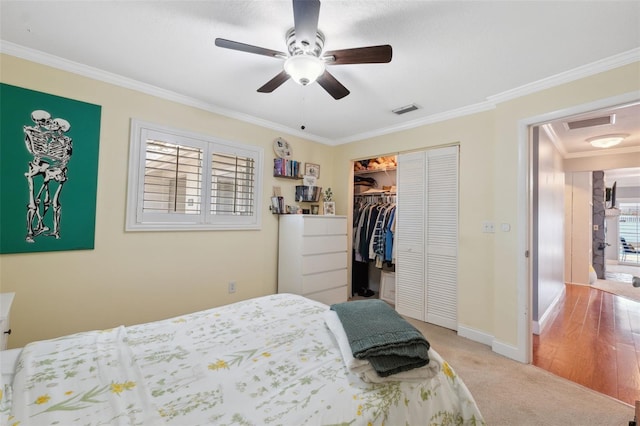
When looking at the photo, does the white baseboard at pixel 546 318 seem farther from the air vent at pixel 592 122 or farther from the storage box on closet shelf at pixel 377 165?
the storage box on closet shelf at pixel 377 165

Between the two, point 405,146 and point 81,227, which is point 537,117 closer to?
point 405,146

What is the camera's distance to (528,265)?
238 cm

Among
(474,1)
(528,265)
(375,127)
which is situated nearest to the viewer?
(474,1)

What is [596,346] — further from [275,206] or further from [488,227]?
[275,206]

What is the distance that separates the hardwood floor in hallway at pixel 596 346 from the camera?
6.79ft

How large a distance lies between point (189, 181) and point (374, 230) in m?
2.42

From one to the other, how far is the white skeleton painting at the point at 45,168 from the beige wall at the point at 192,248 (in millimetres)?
215

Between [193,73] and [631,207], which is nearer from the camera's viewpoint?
[193,73]

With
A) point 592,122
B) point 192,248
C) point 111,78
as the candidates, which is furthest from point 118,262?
point 592,122

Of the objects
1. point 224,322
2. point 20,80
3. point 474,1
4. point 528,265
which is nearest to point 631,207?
point 528,265

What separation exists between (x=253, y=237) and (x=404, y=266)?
1.89 metres

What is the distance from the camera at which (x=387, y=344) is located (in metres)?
1.08

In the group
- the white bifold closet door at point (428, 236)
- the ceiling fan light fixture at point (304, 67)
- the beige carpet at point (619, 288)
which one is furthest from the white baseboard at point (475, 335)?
the beige carpet at point (619, 288)

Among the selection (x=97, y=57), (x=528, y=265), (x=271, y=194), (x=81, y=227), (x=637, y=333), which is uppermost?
(x=97, y=57)
